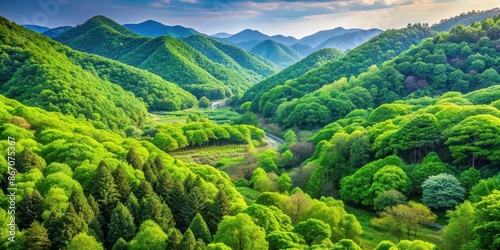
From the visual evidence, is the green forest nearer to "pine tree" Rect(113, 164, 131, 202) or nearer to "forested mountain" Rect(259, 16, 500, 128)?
"pine tree" Rect(113, 164, 131, 202)

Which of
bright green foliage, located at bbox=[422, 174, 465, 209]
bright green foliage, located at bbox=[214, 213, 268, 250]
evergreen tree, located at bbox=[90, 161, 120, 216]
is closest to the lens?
bright green foliage, located at bbox=[214, 213, 268, 250]

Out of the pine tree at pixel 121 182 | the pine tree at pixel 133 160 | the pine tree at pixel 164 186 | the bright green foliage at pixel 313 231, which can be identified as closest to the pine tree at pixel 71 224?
the pine tree at pixel 121 182

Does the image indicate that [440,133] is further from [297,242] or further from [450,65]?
[450,65]

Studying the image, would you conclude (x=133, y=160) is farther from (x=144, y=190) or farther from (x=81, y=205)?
(x=81, y=205)

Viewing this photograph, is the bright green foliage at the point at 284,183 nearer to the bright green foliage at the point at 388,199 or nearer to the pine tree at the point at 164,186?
the bright green foliage at the point at 388,199

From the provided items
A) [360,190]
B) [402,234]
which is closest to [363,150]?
[360,190]

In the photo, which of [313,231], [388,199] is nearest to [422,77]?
[388,199]

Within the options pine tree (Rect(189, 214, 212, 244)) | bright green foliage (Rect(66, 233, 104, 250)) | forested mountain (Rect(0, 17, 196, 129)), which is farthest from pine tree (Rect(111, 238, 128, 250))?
forested mountain (Rect(0, 17, 196, 129))
